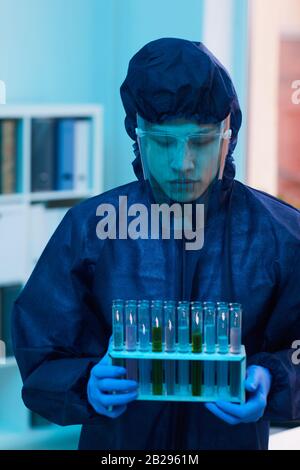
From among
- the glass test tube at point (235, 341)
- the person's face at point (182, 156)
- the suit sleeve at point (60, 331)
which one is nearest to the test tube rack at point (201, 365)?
the glass test tube at point (235, 341)

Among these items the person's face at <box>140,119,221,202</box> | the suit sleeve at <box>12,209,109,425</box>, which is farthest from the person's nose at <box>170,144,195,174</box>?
the suit sleeve at <box>12,209,109,425</box>

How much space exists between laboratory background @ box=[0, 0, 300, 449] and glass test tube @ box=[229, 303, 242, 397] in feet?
5.44

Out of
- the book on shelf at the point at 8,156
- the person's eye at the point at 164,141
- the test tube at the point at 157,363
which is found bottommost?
the test tube at the point at 157,363

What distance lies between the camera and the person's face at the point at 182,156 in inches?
49.4

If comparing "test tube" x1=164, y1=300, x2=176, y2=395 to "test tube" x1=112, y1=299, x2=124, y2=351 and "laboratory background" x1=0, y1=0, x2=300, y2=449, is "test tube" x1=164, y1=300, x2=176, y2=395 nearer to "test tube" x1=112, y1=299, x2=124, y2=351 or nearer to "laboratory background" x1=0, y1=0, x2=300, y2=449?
"test tube" x1=112, y1=299, x2=124, y2=351

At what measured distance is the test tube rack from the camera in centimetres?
120

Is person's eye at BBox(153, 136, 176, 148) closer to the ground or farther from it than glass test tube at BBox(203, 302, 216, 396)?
farther from it

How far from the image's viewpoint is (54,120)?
9.94 ft

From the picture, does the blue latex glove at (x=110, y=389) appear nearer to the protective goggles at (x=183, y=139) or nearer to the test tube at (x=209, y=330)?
the test tube at (x=209, y=330)

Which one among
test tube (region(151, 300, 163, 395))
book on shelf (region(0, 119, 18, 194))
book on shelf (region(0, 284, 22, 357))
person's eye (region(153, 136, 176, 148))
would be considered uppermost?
person's eye (region(153, 136, 176, 148))

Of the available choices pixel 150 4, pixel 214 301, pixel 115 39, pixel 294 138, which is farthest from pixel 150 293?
pixel 115 39

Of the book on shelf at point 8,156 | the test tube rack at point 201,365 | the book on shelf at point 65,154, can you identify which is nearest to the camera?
the test tube rack at point 201,365

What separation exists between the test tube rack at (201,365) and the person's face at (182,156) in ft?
0.72
